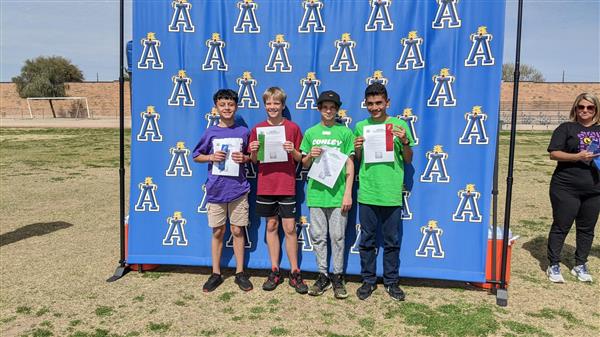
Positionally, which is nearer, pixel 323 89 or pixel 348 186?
pixel 348 186

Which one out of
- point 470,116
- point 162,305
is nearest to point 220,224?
point 162,305

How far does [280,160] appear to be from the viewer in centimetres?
407

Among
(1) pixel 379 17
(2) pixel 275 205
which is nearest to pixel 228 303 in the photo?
(2) pixel 275 205

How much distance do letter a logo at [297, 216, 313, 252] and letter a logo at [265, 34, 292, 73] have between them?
5.20 ft

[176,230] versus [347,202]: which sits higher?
[347,202]

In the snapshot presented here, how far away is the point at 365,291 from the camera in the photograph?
414 cm

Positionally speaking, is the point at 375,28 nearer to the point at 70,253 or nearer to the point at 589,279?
the point at 589,279

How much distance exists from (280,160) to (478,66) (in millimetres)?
2070

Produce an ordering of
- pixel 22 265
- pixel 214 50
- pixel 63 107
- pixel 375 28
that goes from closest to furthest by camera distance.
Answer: pixel 375 28 < pixel 214 50 < pixel 22 265 < pixel 63 107

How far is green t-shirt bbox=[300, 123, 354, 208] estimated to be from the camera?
4000 mm

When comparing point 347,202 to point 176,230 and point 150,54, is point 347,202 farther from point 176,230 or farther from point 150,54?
point 150,54

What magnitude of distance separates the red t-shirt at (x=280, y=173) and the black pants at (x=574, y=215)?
2755 millimetres

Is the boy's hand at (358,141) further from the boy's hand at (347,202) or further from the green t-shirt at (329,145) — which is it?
the boy's hand at (347,202)

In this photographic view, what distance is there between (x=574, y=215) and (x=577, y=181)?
360 mm
